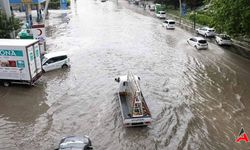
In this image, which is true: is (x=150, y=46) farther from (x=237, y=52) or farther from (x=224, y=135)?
(x=224, y=135)

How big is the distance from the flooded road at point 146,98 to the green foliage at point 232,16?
347cm

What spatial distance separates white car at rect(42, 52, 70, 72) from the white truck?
4114 millimetres

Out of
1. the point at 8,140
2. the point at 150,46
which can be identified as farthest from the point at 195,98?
the point at 150,46

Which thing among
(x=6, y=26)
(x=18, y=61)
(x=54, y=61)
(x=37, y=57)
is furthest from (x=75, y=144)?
(x=6, y=26)

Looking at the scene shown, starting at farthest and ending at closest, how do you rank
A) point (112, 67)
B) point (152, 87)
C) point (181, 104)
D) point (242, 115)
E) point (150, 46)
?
point (150, 46)
point (112, 67)
point (152, 87)
point (181, 104)
point (242, 115)

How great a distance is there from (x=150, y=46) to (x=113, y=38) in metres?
7.64

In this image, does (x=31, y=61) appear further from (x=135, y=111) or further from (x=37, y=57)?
(x=135, y=111)

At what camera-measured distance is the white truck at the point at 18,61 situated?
2478 cm

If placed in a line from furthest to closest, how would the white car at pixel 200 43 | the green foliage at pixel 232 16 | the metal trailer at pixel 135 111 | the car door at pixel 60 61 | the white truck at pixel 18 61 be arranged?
the white car at pixel 200 43 → the green foliage at pixel 232 16 → the car door at pixel 60 61 → the white truck at pixel 18 61 → the metal trailer at pixel 135 111

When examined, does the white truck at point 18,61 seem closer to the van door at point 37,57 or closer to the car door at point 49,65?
the van door at point 37,57

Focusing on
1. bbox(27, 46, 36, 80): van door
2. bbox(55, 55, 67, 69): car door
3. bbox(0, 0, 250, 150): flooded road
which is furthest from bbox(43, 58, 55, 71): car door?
bbox(27, 46, 36, 80): van door

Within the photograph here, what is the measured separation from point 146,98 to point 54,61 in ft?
37.7

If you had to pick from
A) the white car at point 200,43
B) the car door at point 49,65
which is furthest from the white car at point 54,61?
the white car at point 200,43

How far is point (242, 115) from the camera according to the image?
22.1m
